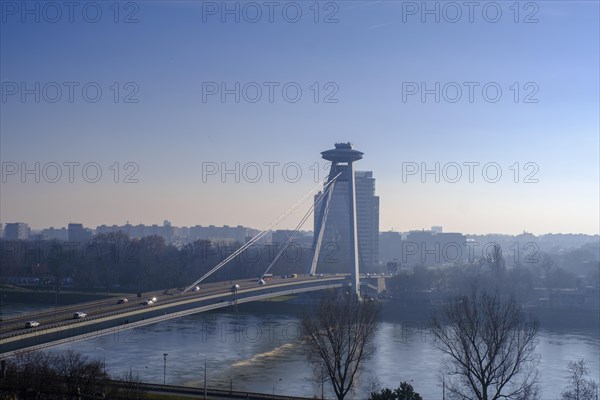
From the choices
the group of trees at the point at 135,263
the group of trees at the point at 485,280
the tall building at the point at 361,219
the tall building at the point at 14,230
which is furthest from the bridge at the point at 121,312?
the tall building at the point at 14,230

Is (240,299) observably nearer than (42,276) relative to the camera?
Yes

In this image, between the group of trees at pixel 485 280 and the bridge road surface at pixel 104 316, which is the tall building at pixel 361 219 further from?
the bridge road surface at pixel 104 316

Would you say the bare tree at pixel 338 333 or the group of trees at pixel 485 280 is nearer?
the bare tree at pixel 338 333

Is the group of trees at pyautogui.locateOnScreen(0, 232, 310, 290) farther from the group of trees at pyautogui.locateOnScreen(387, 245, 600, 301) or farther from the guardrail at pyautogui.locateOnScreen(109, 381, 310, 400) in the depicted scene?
the guardrail at pyautogui.locateOnScreen(109, 381, 310, 400)

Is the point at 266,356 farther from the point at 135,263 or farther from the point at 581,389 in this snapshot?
the point at 135,263

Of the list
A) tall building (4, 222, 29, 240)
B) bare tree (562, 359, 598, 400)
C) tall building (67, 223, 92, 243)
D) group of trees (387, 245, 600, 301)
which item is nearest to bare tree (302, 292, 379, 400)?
bare tree (562, 359, 598, 400)

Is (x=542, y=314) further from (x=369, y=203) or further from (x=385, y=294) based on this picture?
(x=369, y=203)

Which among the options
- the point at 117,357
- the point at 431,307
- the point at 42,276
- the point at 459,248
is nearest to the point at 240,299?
the point at 117,357
